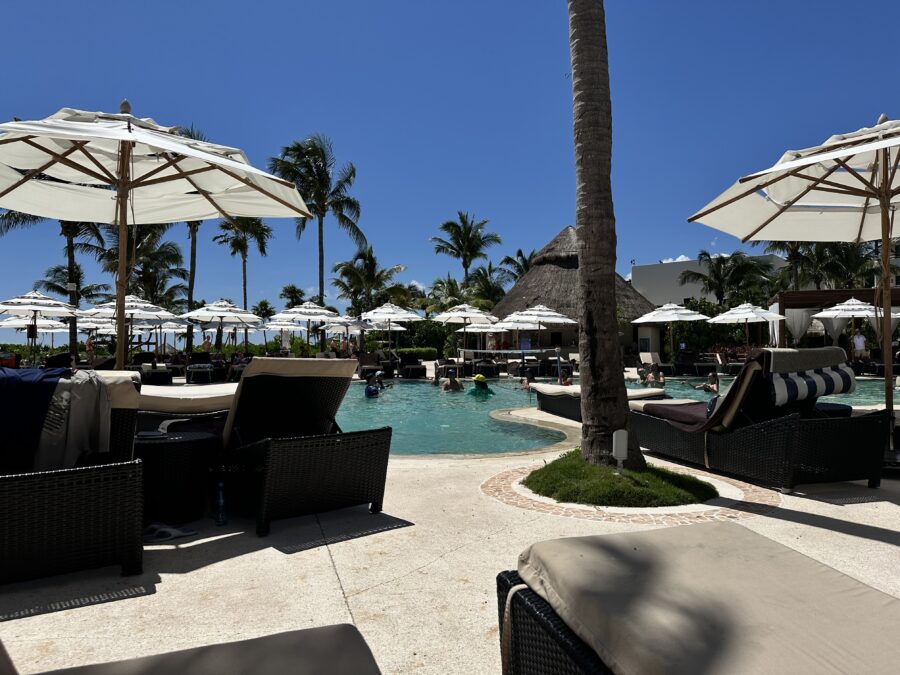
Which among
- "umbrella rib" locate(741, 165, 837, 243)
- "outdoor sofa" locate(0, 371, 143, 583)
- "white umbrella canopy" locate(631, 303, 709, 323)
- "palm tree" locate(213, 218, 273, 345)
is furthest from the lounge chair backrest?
"palm tree" locate(213, 218, 273, 345)

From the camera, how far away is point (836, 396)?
14.6 metres

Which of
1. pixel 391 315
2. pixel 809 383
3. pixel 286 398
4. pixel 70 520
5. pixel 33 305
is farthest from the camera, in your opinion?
pixel 391 315

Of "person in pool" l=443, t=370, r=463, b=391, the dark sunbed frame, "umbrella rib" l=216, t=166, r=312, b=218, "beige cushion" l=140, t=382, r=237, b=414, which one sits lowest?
"person in pool" l=443, t=370, r=463, b=391

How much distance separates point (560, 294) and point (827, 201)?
23412 mm

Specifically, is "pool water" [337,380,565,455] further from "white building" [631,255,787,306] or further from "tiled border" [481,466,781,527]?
"white building" [631,255,787,306]

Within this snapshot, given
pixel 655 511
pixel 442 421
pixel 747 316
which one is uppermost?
pixel 747 316

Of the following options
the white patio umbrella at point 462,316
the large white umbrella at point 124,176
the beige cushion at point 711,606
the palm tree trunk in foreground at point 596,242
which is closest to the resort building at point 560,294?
the white patio umbrella at point 462,316

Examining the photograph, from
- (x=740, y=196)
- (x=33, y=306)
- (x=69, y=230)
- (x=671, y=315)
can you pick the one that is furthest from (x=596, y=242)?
(x=69, y=230)

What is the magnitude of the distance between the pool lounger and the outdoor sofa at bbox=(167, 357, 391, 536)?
5.06 m

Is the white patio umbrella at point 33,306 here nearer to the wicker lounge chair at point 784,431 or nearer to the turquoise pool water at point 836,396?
the turquoise pool water at point 836,396

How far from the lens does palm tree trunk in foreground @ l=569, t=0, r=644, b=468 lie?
4598mm

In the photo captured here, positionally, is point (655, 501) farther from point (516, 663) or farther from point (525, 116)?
point (525, 116)

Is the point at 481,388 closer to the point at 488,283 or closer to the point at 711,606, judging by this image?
the point at 711,606

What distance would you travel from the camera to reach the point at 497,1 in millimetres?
8469
